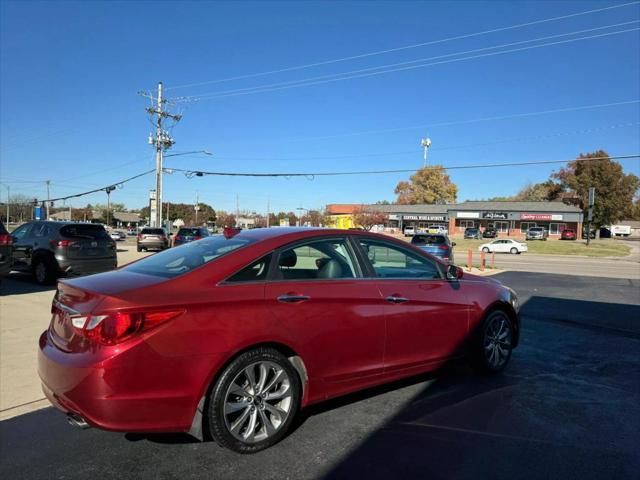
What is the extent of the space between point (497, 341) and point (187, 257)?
11.2 ft

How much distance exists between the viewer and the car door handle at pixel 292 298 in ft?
11.3

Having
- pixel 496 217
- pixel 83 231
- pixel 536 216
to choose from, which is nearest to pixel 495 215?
pixel 496 217

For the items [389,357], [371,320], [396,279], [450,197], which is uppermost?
[450,197]

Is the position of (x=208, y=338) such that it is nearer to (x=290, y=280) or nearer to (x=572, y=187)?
(x=290, y=280)

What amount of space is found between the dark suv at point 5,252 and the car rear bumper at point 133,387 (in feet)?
25.0

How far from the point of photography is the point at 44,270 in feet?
36.0

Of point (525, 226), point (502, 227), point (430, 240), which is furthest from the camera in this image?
point (502, 227)

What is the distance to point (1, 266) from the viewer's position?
9.23 metres

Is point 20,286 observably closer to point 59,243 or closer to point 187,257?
point 59,243

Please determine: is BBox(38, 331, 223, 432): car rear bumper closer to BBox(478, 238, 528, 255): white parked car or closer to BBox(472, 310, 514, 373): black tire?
BBox(472, 310, 514, 373): black tire

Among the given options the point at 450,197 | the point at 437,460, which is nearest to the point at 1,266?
the point at 437,460

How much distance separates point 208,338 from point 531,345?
5082 millimetres

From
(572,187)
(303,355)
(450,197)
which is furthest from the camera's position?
(450,197)

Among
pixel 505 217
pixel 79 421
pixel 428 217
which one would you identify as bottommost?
pixel 79 421
